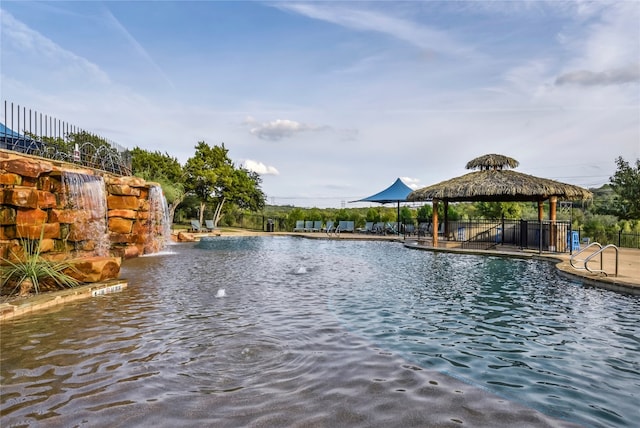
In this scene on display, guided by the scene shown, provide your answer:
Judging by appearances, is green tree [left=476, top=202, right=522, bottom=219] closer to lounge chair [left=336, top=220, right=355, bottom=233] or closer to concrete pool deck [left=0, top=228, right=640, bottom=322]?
lounge chair [left=336, top=220, right=355, bottom=233]

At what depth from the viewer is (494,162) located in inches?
648

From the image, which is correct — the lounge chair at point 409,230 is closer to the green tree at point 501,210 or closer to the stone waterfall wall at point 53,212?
the green tree at point 501,210

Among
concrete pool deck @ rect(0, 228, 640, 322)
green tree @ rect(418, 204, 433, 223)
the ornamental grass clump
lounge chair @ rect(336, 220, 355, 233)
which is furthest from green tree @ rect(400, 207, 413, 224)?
the ornamental grass clump

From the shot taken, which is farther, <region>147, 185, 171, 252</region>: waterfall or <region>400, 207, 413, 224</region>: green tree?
<region>400, 207, 413, 224</region>: green tree

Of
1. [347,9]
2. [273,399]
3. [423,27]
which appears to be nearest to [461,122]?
[423,27]

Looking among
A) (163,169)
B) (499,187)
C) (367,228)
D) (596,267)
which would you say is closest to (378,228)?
(367,228)

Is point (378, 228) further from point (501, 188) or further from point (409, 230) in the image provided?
point (501, 188)

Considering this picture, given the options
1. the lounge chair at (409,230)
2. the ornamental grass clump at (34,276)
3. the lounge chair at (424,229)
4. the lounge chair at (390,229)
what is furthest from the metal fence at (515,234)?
the ornamental grass clump at (34,276)

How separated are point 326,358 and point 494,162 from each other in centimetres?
1516

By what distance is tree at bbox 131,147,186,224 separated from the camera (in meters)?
26.5

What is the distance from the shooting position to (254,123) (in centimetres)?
2666

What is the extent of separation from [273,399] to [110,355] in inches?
79.1

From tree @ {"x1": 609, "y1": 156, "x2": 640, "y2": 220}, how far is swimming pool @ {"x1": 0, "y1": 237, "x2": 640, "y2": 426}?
38.8 feet

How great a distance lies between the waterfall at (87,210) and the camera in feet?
31.8
